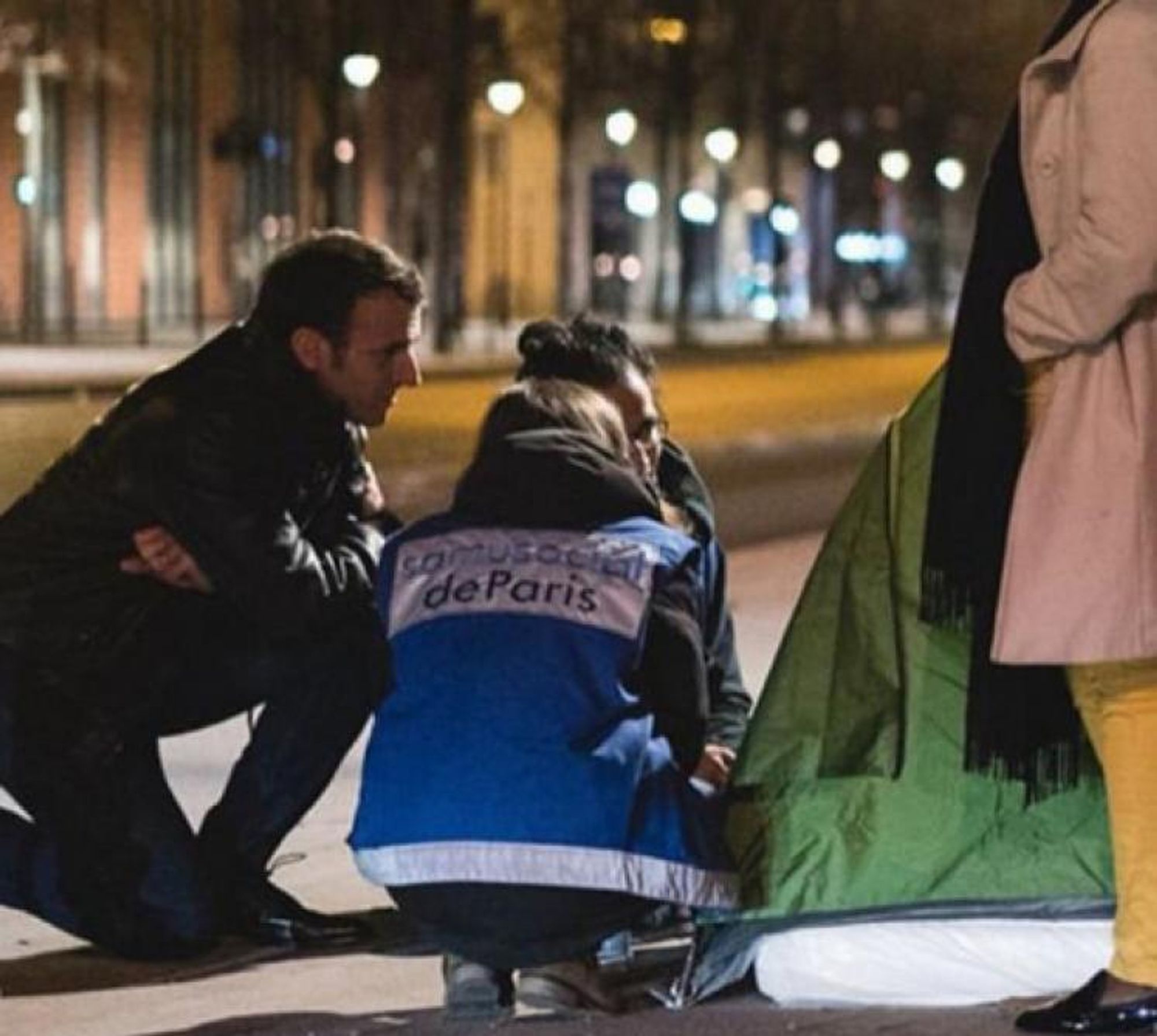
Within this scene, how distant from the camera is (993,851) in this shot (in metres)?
5.38

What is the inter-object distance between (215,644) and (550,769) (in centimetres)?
127

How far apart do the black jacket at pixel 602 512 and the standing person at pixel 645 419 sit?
624 mm

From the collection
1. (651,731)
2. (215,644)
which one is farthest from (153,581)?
(651,731)

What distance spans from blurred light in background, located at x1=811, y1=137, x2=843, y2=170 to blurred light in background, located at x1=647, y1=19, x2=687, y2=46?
12.9m

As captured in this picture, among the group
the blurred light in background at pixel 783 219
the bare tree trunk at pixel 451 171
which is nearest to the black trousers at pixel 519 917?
the bare tree trunk at pixel 451 171

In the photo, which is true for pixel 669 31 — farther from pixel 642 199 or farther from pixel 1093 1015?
pixel 1093 1015

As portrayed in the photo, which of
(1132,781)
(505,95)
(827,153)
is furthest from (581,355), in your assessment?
(827,153)

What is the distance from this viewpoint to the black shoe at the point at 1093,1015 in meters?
5.00

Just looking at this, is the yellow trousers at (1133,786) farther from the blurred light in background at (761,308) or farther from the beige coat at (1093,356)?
the blurred light in background at (761,308)

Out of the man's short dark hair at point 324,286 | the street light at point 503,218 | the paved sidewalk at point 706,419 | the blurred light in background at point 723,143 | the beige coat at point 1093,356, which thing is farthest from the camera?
the blurred light in background at point 723,143

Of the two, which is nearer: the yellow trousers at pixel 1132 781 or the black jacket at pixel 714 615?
the yellow trousers at pixel 1132 781

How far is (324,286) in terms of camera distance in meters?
6.09

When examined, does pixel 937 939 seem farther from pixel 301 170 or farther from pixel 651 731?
pixel 301 170

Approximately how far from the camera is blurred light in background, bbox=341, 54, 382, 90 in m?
43.1
